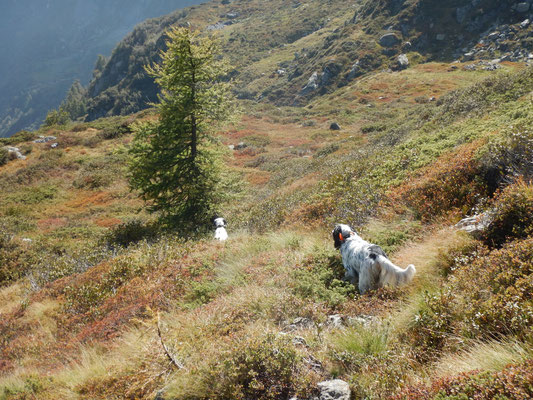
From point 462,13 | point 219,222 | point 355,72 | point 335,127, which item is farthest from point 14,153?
point 462,13

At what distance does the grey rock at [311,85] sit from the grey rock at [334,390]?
257ft

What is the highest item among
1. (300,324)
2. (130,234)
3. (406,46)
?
(406,46)

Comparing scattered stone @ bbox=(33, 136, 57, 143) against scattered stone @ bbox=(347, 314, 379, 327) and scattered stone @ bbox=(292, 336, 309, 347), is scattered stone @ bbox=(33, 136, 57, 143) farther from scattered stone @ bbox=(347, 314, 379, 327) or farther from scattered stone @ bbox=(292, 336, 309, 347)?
scattered stone @ bbox=(347, 314, 379, 327)

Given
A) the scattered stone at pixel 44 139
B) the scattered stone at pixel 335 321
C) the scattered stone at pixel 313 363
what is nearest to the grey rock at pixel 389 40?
the scattered stone at pixel 44 139

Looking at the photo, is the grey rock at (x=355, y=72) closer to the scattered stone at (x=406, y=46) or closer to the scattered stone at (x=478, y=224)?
the scattered stone at (x=406, y=46)

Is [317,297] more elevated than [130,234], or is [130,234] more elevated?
[317,297]

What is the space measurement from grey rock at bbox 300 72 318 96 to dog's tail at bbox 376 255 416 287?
76.6m

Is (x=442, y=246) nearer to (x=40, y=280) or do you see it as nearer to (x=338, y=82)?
(x=40, y=280)

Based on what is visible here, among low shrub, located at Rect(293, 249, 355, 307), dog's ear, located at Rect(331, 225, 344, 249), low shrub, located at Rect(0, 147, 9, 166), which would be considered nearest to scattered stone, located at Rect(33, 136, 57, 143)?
low shrub, located at Rect(0, 147, 9, 166)

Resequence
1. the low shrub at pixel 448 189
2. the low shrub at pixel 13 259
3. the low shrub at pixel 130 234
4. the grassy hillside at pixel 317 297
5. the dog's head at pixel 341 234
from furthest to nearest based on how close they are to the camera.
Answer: the low shrub at pixel 130 234 → the low shrub at pixel 13 259 → the low shrub at pixel 448 189 → the dog's head at pixel 341 234 → the grassy hillside at pixel 317 297

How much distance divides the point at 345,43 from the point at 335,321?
295 ft

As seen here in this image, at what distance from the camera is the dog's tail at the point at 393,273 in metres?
4.10

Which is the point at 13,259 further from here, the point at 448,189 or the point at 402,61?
the point at 402,61

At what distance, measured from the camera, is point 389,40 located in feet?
245
